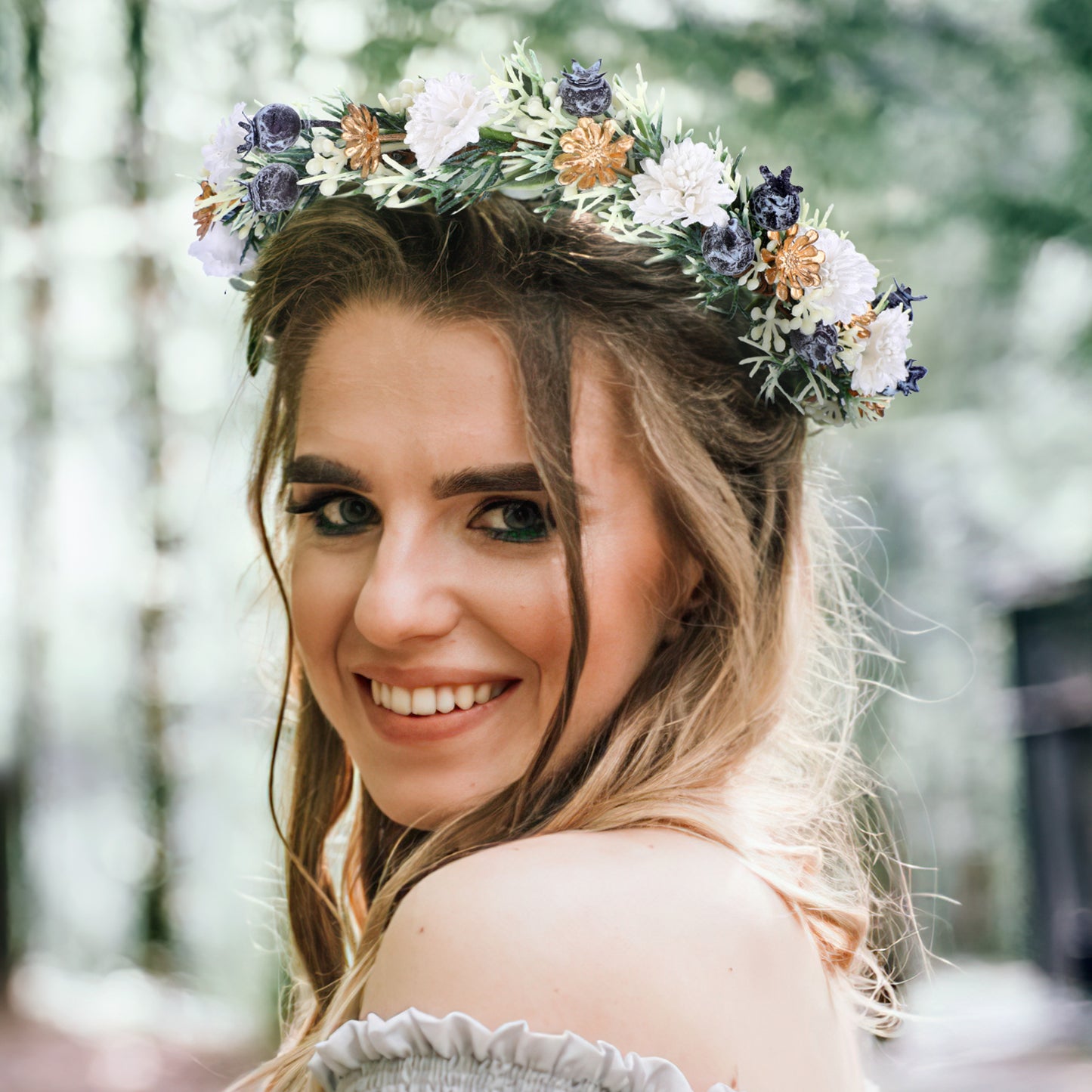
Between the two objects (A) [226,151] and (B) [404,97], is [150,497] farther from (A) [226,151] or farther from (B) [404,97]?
(B) [404,97]

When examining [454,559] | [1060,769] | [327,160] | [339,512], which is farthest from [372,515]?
[1060,769]

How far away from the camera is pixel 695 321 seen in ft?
5.26

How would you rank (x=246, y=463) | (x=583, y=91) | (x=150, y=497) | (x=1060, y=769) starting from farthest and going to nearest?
(x=150, y=497) → (x=1060, y=769) → (x=246, y=463) → (x=583, y=91)

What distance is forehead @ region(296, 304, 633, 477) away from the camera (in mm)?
1383

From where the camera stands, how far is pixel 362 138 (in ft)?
5.06

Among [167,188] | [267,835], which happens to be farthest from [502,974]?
[267,835]

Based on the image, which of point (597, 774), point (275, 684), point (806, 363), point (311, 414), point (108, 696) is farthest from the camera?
point (108, 696)

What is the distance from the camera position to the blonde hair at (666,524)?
1396 mm

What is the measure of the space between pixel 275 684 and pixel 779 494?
1.04 metres

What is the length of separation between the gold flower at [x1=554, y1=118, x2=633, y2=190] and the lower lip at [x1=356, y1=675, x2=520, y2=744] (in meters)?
0.61

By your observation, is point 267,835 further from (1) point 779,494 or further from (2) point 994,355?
(1) point 779,494

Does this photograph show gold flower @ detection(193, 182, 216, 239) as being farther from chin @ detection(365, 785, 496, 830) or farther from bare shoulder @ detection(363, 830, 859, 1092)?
bare shoulder @ detection(363, 830, 859, 1092)

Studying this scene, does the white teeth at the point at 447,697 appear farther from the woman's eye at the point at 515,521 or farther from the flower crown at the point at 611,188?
the flower crown at the point at 611,188

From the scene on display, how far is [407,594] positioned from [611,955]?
48 cm
